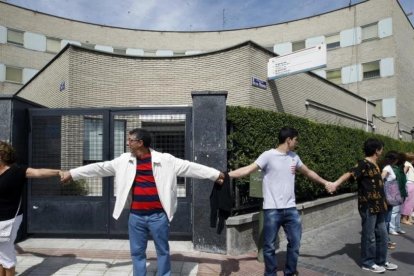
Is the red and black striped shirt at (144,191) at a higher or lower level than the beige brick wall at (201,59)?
lower

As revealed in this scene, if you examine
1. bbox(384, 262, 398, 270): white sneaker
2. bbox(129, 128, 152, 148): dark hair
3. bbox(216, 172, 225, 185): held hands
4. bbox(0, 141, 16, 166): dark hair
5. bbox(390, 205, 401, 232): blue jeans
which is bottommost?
bbox(384, 262, 398, 270): white sneaker

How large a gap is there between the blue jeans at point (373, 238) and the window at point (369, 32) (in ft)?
84.7

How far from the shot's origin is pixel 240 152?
6621mm

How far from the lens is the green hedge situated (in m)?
6.59

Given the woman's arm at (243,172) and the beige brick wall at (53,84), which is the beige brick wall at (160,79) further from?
the woman's arm at (243,172)

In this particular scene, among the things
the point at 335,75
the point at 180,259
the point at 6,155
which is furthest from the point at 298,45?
the point at 6,155

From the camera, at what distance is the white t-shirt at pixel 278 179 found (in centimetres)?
448

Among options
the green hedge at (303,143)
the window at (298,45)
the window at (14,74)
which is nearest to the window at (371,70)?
the window at (298,45)

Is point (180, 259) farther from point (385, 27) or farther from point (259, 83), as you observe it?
point (385, 27)

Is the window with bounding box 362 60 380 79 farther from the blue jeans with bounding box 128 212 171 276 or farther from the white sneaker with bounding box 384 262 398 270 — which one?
the blue jeans with bounding box 128 212 171 276

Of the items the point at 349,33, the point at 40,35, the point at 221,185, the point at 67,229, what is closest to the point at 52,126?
the point at 67,229

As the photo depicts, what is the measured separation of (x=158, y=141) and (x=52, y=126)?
2.05 meters

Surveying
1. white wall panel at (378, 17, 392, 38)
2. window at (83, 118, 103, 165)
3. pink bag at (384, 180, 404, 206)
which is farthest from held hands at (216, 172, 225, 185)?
white wall panel at (378, 17, 392, 38)

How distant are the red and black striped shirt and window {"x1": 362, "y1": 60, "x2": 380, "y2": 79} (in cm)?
2744
